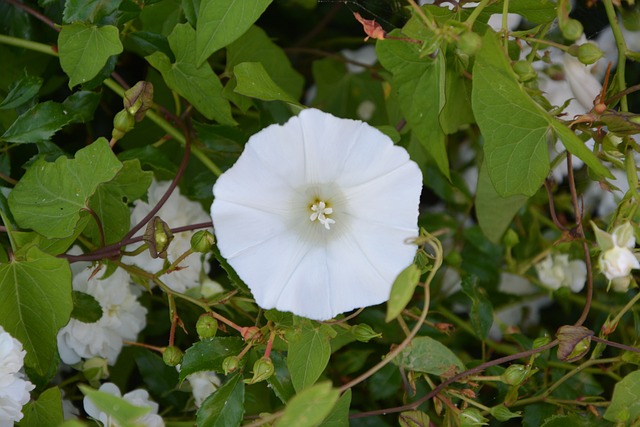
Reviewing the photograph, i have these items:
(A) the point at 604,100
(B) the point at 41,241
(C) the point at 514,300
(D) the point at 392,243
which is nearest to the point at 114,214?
(B) the point at 41,241

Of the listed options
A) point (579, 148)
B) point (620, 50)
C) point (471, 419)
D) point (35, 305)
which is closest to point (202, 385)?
point (35, 305)

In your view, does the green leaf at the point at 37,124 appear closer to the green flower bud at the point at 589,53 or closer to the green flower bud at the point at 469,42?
the green flower bud at the point at 469,42

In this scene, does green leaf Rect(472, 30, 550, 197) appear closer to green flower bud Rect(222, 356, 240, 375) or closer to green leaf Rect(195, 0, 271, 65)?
green leaf Rect(195, 0, 271, 65)

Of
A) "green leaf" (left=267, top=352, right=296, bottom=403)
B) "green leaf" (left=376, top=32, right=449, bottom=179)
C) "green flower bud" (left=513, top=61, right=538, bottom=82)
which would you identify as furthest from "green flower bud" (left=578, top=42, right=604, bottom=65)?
"green leaf" (left=267, top=352, right=296, bottom=403)

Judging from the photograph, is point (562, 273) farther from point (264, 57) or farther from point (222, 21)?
point (222, 21)

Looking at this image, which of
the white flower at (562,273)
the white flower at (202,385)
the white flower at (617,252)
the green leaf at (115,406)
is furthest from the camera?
the white flower at (562,273)

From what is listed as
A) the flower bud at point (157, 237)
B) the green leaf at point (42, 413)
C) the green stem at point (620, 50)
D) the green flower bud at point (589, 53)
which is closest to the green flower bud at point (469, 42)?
the green flower bud at point (589, 53)

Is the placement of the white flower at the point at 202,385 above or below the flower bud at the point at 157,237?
below
